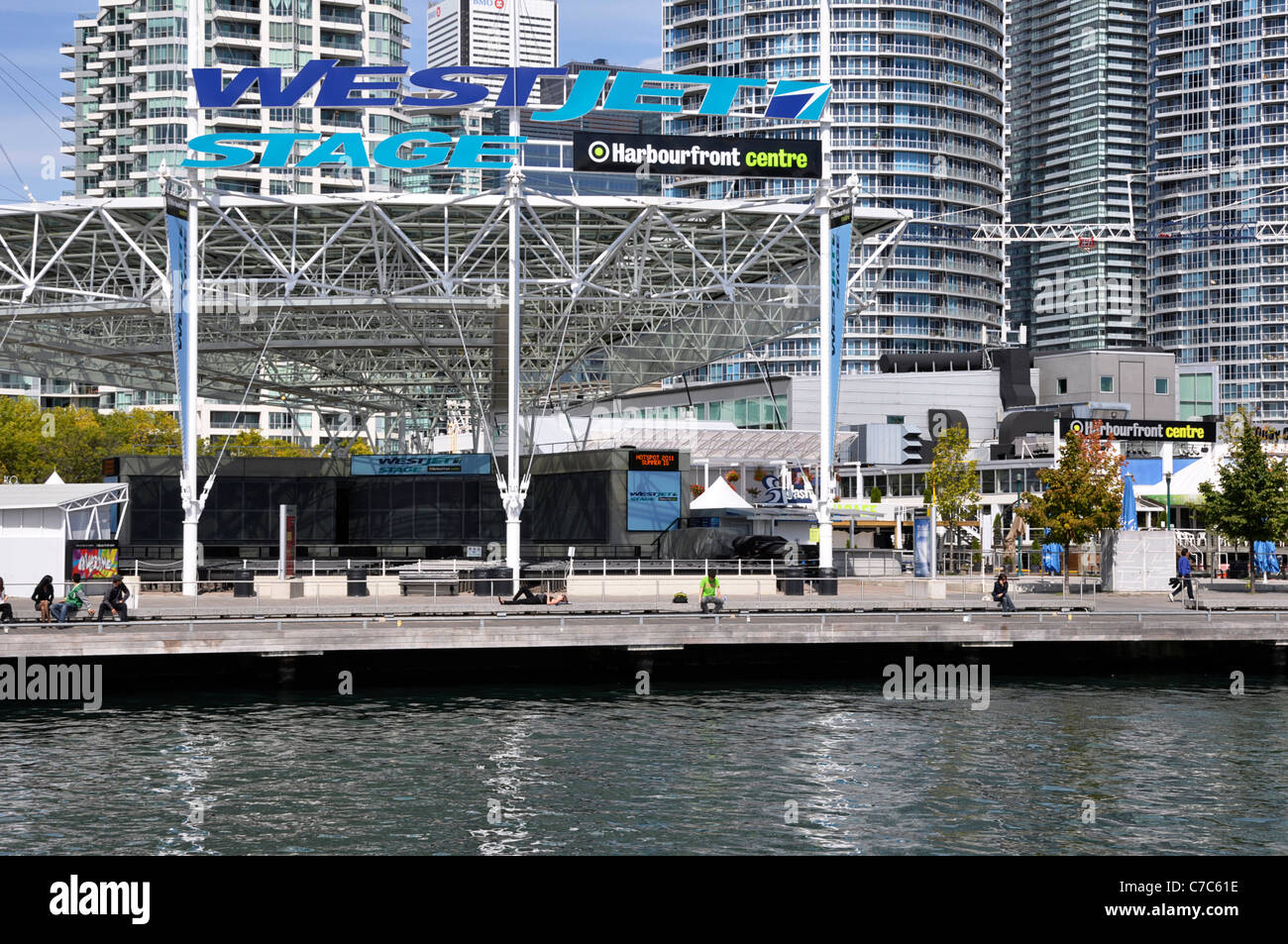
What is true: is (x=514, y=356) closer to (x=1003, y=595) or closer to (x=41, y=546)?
(x=41, y=546)

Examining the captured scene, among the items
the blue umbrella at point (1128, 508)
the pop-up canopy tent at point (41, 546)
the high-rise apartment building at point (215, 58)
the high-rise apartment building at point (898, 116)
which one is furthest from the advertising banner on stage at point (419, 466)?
the high-rise apartment building at point (898, 116)

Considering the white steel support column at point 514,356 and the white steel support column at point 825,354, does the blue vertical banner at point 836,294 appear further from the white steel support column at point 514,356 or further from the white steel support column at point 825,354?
the white steel support column at point 514,356

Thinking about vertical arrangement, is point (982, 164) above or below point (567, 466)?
above

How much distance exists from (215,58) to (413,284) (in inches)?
4057

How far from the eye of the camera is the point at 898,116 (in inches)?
7372

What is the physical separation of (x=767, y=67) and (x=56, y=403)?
9757 centimetres

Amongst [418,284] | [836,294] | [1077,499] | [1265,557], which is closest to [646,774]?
[836,294]

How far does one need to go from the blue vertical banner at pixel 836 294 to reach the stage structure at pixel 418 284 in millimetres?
1430

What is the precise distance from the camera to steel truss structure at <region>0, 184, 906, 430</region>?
56969mm

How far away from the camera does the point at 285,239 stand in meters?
63.3

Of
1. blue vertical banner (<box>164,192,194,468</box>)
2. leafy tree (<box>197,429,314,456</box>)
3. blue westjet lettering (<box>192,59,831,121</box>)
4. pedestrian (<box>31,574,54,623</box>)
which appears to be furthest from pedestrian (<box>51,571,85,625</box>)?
leafy tree (<box>197,429,314,456</box>)

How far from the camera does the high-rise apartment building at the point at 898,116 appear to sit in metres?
185
